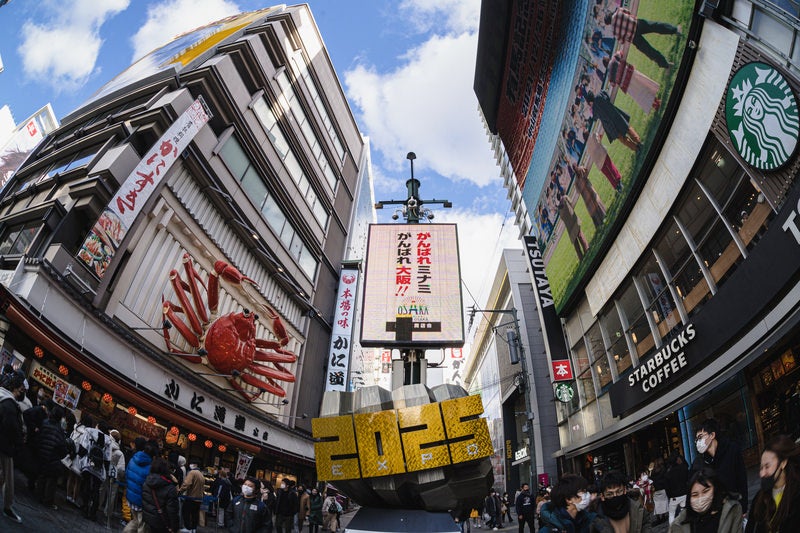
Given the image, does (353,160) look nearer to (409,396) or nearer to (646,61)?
(646,61)

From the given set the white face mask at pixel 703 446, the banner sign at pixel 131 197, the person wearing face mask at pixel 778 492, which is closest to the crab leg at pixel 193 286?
the banner sign at pixel 131 197

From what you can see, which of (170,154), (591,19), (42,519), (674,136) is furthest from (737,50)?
(170,154)

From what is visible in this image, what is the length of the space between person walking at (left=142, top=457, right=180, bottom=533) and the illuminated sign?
74.1 inches

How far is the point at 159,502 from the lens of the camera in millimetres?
5234

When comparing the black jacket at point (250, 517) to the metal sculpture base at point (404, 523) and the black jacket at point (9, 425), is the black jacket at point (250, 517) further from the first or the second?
the black jacket at point (9, 425)

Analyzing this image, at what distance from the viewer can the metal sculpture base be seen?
6078 millimetres

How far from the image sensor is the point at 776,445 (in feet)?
10.4

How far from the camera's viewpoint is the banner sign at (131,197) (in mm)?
12109

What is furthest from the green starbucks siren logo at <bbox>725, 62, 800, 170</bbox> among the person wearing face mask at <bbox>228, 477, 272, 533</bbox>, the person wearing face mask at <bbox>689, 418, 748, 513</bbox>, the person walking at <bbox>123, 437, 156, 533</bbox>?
the person walking at <bbox>123, 437, 156, 533</bbox>

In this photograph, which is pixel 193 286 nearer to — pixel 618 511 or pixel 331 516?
pixel 331 516

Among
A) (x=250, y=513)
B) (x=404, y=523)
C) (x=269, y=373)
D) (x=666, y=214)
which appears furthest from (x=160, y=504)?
(x=269, y=373)

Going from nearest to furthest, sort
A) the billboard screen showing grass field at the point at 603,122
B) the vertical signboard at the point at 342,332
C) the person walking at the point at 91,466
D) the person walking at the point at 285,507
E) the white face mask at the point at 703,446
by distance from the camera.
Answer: the white face mask at the point at 703,446 < the person walking at the point at 91,466 < the person walking at the point at 285,507 < the billboard screen showing grass field at the point at 603,122 < the vertical signboard at the point at 342,332

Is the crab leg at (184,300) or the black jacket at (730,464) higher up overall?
the crab leg at (184,300)

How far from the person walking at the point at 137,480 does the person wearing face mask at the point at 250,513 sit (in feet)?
3.77
